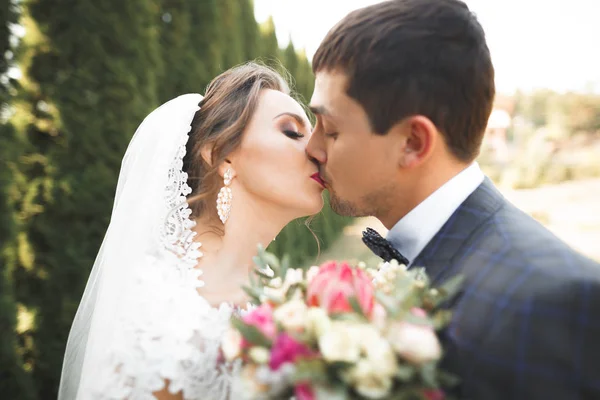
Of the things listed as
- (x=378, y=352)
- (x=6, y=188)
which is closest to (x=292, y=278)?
(x=378, y=352)

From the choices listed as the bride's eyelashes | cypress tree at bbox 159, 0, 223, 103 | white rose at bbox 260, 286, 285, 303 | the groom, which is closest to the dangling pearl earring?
the bride's eyelashes

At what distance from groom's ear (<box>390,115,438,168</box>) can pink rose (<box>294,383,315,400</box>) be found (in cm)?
96

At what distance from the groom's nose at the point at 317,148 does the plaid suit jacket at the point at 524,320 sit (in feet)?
2.92

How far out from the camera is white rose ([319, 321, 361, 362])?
47.3 inches

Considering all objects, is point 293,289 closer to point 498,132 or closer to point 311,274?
point 311,274

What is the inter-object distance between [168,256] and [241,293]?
39 centimetres

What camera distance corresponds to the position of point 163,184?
256 cm

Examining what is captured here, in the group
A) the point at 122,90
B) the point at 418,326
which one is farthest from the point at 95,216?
the point at 418,326

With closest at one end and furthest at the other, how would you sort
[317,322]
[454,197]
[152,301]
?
1. [317,322]
2. [454,197]
3. [152,301]

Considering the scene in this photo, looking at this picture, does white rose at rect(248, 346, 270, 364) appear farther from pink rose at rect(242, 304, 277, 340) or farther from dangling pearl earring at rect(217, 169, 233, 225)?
dangling pearl earring at rect(217, 169, 233, 225)

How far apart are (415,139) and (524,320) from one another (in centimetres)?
75

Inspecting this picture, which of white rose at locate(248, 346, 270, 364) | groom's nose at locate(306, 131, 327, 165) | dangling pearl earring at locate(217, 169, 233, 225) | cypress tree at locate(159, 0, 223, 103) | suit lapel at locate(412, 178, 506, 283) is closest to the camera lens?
white rose at locate(248, 346, 270, 364)

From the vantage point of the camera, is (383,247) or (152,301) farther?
(152,301)

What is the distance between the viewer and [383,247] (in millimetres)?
2102
